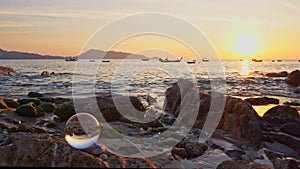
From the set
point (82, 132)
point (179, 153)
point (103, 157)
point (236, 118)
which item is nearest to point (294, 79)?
point (236, 118)

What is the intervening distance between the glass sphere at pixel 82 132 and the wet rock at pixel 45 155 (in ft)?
0.90

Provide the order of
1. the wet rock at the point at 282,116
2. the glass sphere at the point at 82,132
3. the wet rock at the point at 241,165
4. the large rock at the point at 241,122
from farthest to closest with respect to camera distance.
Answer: the wet rock at the point at 282,116 → the large rock at the point at 241,122 → the wet rock at the point at 241,165 → the glass sphere at the point at 82,132

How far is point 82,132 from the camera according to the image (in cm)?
488

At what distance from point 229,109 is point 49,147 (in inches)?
336

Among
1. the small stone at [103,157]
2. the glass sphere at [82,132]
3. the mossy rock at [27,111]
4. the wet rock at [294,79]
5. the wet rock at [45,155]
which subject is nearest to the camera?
the wet rock at [45,155]

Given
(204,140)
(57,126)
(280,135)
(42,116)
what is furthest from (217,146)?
(42,116)

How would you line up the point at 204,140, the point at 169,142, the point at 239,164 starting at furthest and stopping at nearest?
the point at 204,140 < the point at 169,142 < the point at 239,164

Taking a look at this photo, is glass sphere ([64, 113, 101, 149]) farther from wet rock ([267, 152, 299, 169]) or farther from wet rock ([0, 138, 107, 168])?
wet rock ([267, 152, 299, 169])

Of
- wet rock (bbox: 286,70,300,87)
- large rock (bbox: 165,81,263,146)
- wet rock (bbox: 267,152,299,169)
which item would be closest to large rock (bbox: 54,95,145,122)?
large rock (bbox: 165,81,263,146)

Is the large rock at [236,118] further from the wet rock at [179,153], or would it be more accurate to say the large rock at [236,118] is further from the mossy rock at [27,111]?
the mossy rock at [27,111]

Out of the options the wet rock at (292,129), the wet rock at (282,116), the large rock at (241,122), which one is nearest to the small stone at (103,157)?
the large rock at (241,122)

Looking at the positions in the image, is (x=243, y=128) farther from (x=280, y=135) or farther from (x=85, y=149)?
(x=85, y=149)

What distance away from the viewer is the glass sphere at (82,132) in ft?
15.2

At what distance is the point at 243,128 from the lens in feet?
33.6
